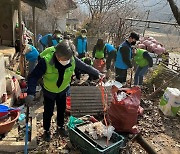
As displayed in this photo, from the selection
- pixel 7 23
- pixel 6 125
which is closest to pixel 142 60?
pixel 6 125

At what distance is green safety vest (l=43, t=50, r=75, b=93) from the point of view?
3486 millimetres

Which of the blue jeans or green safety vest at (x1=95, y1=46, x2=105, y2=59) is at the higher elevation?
green safety vest at (x1=95, y1=46, x2=105, y2=59)

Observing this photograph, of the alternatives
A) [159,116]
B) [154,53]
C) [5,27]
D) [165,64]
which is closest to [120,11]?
[154,53]

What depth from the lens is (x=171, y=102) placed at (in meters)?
5.30

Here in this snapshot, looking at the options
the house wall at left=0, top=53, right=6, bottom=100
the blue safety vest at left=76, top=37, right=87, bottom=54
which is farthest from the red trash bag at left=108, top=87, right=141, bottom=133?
the blue safety vest at left=76, top=37, right=87, bottom=54

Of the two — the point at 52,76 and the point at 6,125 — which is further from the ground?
the point at 52,76

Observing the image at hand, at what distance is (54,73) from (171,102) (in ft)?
9.83

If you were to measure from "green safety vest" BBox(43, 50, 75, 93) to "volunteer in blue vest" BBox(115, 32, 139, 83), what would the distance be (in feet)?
8.99

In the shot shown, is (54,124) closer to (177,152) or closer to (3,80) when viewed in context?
(3,80)

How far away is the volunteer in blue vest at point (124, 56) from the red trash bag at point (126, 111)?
2.16 m

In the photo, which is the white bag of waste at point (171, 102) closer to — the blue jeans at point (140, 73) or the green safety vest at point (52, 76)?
the blue jeans at point (140, 73)

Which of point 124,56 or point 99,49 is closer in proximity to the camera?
point 124,56

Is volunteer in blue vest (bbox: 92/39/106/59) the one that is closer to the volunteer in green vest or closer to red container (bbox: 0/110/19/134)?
the volunteer in green vest

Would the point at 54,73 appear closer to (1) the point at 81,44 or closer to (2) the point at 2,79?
(2) the point at 2,79
